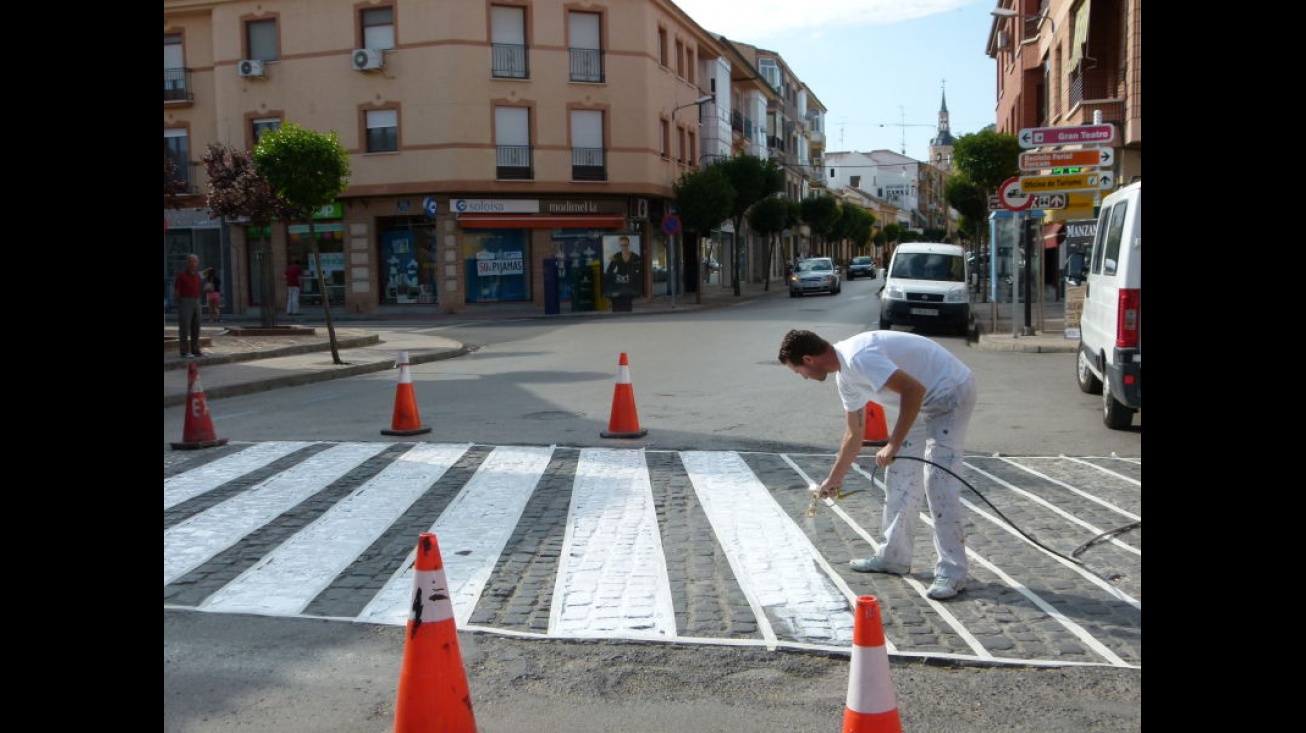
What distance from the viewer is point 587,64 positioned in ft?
125

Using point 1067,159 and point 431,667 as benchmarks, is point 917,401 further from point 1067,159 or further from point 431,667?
point 1067,159

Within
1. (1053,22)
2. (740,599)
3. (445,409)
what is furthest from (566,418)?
(1053,22)

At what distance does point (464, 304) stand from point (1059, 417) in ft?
89.9

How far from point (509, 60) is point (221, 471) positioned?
3056 cm

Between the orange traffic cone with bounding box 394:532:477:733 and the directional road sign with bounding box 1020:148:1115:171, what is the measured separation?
16013 mm

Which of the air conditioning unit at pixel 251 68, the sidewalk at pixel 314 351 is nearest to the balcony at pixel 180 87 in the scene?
the air conditioning unit at pixel 251 68

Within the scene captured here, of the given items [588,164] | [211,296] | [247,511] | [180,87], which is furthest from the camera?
[180,87]

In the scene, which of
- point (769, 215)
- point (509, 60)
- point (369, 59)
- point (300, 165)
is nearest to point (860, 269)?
point (769, 215)

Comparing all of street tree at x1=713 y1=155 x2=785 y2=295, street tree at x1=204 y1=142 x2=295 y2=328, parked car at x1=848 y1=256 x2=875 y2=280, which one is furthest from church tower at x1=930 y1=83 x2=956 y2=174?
street tree at x1=204 y1=142 x2=295 y2=328

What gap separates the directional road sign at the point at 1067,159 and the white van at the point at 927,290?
4184 mm

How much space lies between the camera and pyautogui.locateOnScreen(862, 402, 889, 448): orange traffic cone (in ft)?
30.4

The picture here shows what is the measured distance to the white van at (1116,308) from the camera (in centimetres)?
895

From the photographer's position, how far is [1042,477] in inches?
318
